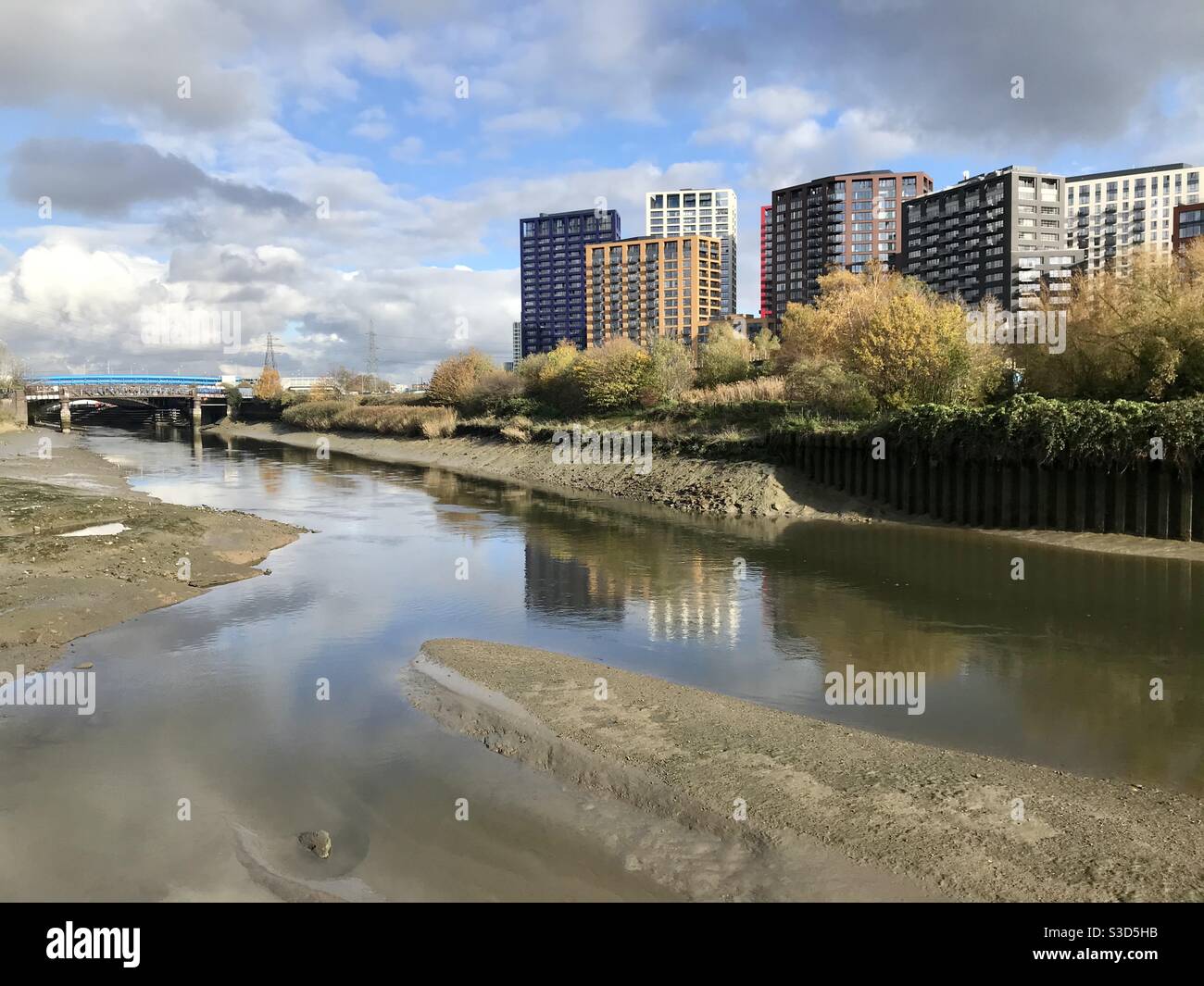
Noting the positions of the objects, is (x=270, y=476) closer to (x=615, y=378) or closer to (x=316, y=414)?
(x=615, y=378)

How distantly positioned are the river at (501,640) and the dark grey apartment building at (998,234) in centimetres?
12911

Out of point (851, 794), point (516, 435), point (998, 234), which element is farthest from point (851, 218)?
point (851, 794)

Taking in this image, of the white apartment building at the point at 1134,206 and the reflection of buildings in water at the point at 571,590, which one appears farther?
the white apartment building at the point at 1134,206

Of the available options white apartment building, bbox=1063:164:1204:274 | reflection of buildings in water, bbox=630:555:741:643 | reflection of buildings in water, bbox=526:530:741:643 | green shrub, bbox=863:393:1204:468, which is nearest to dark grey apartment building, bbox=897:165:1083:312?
white apartment building, bbox=1063:164:1204:274

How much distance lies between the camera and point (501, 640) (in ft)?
55.8

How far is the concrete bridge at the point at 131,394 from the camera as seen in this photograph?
416ft

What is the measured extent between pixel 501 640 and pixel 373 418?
251 feet

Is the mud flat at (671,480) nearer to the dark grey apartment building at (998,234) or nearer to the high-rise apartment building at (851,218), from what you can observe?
the dark grey apartment building at (998,234)

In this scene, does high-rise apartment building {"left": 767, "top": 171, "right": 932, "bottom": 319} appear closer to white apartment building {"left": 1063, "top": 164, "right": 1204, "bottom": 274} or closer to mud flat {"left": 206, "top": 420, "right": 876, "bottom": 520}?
white apartment building {"left": 1063, "top": 164, "right": 1204, "bottom": 274}

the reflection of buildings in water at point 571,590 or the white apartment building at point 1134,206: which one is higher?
the white apartment building at point 1134,206

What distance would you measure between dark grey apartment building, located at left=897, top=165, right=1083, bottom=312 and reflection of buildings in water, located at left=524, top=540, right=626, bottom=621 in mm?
130813

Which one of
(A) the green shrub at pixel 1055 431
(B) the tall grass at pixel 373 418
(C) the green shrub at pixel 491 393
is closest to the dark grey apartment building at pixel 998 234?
(C) the green shrub at pixel 491 393

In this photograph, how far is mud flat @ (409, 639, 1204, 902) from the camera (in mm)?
7664
